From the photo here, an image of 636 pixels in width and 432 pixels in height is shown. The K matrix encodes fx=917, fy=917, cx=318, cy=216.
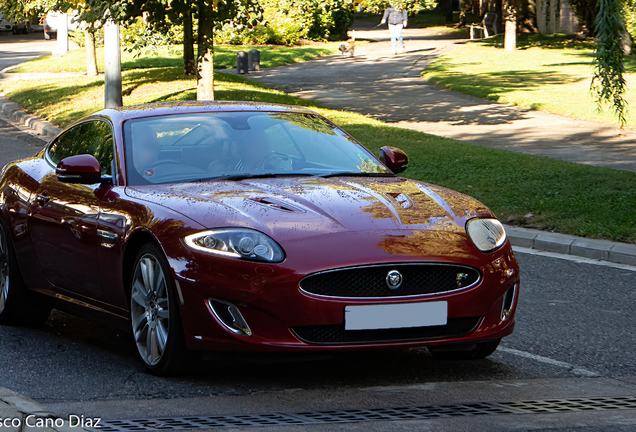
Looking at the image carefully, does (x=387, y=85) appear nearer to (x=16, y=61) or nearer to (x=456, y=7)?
(x=16, y=61)

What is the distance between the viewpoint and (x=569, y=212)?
A: 9.51 metres

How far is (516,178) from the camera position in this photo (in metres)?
11.3

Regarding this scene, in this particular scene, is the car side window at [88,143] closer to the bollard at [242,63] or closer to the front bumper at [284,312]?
the front bumper at [284,312]

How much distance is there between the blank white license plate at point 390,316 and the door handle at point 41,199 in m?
2.35

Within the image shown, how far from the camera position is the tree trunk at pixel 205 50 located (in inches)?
611

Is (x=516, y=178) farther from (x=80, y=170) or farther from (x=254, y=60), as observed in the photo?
(x=254, y=60)

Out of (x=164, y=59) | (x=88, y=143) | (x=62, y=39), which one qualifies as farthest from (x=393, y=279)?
(x=62, y=39)

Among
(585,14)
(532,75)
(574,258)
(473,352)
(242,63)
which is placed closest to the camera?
(473,352)

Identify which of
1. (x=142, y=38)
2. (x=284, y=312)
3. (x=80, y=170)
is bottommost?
(x=284, y=312)

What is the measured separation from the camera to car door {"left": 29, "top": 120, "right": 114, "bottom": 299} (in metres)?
5.16

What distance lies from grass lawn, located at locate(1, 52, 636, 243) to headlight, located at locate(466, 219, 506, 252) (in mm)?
4272

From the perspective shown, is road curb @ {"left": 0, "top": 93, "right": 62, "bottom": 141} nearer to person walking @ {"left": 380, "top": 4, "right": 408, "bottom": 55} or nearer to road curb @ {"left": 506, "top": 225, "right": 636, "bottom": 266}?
road curb @ {"left": 506, "top": 225, "right": 636, "bottom": 266}

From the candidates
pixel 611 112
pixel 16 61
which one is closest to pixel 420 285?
pixel 611 112

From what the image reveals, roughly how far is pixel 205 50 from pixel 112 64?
175 centimetres
